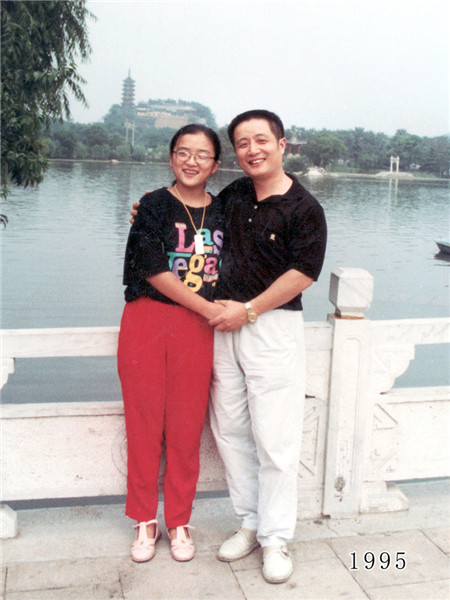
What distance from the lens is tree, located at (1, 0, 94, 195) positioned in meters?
6.44

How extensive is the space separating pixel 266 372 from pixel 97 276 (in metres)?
16.1

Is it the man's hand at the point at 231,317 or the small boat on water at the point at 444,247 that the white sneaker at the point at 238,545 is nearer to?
the man's hand at the point at 231,317

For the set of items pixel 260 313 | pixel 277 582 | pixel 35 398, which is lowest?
pixel 35 398

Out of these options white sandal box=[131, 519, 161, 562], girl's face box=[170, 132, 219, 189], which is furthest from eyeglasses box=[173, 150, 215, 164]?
white sandal box=[131, 519, 161, 562]

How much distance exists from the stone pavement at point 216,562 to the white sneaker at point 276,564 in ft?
0.08

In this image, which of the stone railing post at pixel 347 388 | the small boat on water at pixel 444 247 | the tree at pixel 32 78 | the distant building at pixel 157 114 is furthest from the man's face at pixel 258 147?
the small boat on water at pixel 444 247

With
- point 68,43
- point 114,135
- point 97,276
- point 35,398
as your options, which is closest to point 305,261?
point 68,43

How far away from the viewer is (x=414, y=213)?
19688 millimetres

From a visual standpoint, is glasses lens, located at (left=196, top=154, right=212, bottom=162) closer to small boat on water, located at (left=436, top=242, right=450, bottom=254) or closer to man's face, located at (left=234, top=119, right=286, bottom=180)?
man's face, located at (left=234, top=119, right=286, bottom=180)

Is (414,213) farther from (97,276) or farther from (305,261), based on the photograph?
(305,261)

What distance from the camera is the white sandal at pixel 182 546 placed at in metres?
1.87

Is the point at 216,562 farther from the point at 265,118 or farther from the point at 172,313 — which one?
the point at 265,118

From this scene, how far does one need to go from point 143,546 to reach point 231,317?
741 millimetres

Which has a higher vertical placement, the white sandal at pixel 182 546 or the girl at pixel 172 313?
the girl at pixel 172 313
